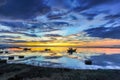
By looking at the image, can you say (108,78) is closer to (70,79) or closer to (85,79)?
(85,79)

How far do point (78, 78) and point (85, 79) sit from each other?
0.72 metres

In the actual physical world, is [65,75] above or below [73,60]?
below

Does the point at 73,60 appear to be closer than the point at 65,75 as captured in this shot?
No

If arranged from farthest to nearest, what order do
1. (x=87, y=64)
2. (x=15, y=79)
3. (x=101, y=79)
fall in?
(x=87, y=64)
(x=15, y=79)
(x=101, y=79)

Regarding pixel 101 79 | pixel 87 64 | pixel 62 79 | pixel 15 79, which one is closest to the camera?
pixel 62 79

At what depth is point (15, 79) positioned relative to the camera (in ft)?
75.4

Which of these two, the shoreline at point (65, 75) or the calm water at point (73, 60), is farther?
the calm water at point (73, 60)

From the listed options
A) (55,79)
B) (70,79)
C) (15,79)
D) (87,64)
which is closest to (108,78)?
(70,79)

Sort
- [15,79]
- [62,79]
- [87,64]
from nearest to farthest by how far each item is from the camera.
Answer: [62,79] → [15,79] → [87,64]

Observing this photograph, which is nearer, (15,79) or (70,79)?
(70,79)

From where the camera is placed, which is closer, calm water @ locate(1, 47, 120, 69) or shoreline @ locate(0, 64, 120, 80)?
shoreline @ locate(0, 64, 120, 80)

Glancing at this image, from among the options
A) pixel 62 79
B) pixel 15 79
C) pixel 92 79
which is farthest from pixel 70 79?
pixel 15 79

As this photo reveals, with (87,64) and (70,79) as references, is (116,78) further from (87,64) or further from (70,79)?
(87,64)

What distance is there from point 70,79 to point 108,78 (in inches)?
182
